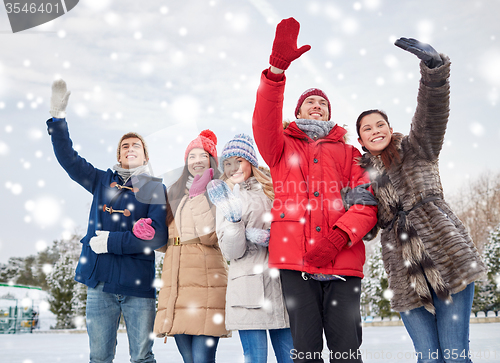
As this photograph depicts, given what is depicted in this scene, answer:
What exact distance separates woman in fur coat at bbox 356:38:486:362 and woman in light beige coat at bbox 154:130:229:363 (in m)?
1.18

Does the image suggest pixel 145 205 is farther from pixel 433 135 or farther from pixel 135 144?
pixel 433 135

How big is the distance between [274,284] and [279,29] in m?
1.53

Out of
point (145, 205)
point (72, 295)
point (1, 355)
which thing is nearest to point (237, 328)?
point (145, 205)

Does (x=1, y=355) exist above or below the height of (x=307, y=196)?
below

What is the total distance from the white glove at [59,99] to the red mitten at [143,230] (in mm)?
1078

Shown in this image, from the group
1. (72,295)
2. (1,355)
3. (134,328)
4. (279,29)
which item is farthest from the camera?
(72,295)

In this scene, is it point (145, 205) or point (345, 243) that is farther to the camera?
point (145, 205)

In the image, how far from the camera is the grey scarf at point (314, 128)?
2.42m

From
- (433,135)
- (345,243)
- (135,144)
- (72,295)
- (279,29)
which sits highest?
(279,29)

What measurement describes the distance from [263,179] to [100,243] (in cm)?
127

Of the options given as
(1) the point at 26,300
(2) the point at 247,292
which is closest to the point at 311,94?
(2) the point at 247,292

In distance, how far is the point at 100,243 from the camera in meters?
2.80

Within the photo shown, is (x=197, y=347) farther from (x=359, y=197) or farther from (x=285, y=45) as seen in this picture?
(x=285, y=45)

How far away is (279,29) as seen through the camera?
2023 mm
